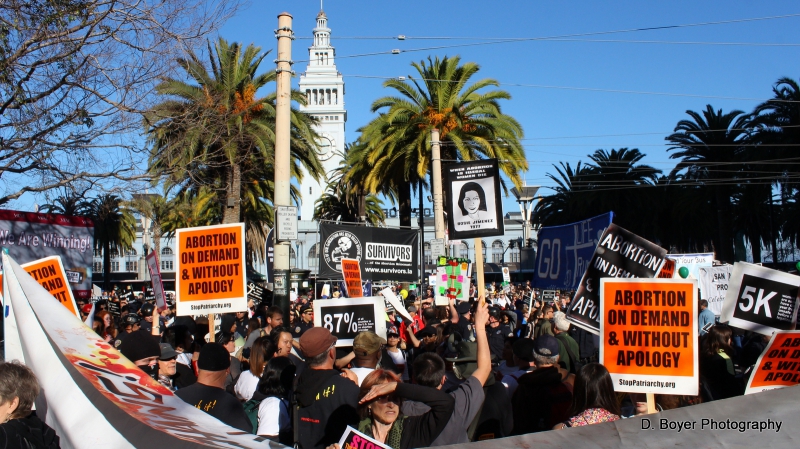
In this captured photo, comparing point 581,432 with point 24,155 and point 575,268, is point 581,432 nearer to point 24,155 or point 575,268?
point 575,268

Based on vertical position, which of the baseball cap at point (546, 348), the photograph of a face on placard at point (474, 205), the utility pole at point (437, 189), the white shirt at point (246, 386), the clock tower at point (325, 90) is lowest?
the white shirt at point (246, 386)

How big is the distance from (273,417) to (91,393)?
7.40 ft

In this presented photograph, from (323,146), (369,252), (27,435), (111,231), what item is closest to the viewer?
(27,435)

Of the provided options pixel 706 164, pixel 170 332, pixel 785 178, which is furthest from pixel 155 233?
pixel 170 332

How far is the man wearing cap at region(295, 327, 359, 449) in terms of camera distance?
14.7ft

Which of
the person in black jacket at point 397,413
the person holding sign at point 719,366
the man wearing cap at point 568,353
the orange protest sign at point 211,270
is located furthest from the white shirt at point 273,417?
the man wearing cap at point 568,353

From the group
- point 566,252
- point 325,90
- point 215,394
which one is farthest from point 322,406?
point 325,90

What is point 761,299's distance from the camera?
681 centimetres

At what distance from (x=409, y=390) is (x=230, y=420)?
1.28 m

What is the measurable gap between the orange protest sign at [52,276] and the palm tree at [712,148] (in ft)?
92.4

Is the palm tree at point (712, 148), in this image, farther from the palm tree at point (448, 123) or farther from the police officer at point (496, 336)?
the police officer at point (496, 336)

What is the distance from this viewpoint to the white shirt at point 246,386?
5.91m

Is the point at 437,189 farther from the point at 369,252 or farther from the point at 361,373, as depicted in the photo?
the point at 361,373

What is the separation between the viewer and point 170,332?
313 inches
